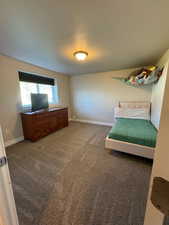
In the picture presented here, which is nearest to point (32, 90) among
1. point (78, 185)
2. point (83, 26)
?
point (83, 26)

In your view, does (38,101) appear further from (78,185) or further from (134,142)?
(134,142)

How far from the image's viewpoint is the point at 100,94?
4.16 meters

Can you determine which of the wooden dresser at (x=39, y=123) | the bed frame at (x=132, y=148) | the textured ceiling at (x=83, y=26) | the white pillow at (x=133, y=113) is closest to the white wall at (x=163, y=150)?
the textured ceiling at (x=83, y=26)

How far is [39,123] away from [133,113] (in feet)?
9.92

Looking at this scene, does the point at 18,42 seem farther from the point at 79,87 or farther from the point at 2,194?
the point at 79,87

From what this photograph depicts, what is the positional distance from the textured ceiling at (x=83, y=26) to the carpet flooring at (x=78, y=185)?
2.29 m

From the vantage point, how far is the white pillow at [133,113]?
3.06 meters

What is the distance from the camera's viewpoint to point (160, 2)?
106 cm

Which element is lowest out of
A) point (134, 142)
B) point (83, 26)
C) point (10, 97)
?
point (134, 142)

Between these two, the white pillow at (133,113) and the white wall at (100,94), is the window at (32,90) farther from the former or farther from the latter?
the white pillow at (133,113)

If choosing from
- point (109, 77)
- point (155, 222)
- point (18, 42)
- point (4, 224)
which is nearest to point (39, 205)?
point (4, 224)

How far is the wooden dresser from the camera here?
2.65 meters

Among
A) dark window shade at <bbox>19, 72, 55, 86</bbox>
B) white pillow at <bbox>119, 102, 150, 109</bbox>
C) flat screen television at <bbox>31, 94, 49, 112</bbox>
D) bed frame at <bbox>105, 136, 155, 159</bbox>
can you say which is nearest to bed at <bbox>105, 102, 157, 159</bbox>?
bed frame at <bbox>105, 136, 155, 159</bbox>

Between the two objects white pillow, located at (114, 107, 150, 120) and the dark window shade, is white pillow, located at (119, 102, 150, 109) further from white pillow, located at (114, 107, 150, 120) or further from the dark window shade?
the dark window shade
